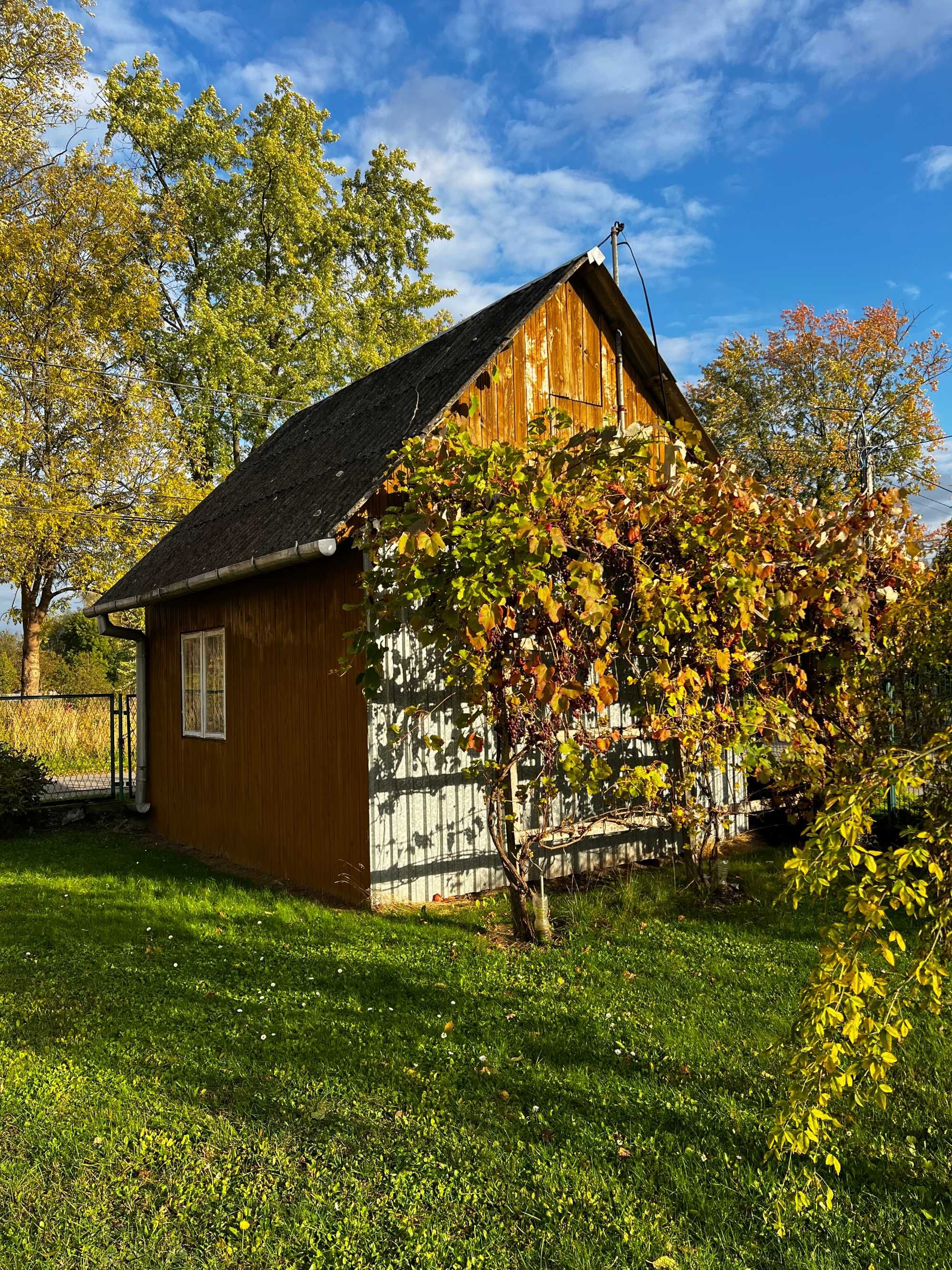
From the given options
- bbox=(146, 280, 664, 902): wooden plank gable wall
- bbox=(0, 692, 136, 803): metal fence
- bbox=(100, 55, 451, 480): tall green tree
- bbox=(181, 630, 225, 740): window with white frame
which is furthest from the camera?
bbox=(100, 55, 451, 480): tall green tree

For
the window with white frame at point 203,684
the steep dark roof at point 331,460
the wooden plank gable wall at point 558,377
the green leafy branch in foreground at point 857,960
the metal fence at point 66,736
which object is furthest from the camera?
the metal fence at point 66,736

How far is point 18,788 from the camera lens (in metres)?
10.6

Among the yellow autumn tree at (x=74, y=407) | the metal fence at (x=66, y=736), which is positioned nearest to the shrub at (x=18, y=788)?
the metal fence at (x=66, y=736)

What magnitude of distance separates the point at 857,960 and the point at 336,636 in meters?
5.25

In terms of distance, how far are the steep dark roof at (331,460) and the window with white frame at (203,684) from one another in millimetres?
739

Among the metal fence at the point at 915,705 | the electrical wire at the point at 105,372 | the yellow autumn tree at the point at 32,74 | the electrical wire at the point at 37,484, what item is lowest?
the metal fence at the point at 915,705

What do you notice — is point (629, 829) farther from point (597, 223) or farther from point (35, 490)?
point (35, 490)

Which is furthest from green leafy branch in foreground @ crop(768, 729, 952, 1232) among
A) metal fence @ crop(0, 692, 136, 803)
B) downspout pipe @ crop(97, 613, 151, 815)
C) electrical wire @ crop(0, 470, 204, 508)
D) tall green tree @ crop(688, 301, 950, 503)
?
tall green tree @ crop(688, 301, 950, 503)

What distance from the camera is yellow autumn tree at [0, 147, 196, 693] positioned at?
1722 cm

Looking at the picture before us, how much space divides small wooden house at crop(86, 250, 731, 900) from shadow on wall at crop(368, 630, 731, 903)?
0.6 inches

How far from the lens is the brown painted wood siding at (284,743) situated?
22.5 feet

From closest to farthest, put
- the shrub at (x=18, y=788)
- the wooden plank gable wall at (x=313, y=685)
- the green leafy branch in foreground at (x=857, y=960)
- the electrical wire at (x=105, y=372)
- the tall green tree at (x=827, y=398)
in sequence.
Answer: the green leafy branch in foreground at (x=857, y=960), the wooden plank gable wall at (x=313, y=685), the shrub at (x=18, y=788), the electrical wire at (x=105, y=372), the tall green tree at (x=827, y=398)

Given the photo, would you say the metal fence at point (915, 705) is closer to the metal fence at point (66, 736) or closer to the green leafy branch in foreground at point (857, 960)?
the green leafy branch in foreground at point (857, 960)

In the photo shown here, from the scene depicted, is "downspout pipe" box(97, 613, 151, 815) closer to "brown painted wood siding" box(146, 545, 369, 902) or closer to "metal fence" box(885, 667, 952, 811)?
"brown painted wood siding" box(146, 545, 369, 902)
